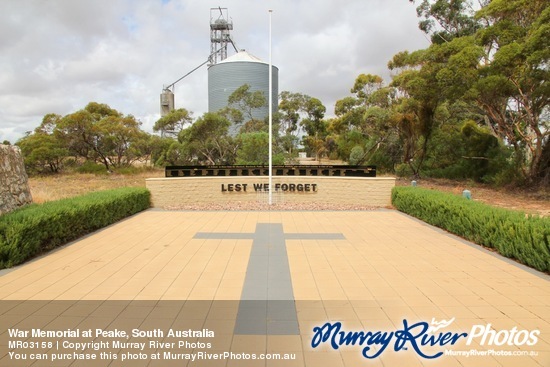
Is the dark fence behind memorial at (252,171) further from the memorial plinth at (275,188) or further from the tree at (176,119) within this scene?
the tree at (176,119)

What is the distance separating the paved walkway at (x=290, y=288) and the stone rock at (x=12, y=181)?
209cm

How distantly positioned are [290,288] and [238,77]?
47451mm

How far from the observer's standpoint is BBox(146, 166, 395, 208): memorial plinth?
1305cm

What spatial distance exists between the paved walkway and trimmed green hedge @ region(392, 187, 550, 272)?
261 millimetres

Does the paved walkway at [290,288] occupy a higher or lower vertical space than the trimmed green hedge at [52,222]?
lower

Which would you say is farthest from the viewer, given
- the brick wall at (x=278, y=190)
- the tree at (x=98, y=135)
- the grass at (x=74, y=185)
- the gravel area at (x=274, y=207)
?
the tree at (x=98, y=135)

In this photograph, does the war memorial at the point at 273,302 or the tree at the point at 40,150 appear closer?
the war memorial at the point at 273,302

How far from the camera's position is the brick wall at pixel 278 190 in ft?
42.8

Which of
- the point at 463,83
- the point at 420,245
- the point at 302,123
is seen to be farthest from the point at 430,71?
the point at 302,123

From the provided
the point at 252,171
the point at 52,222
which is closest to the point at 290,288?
the point at 52,222

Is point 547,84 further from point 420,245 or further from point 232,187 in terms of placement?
A: point 232,187

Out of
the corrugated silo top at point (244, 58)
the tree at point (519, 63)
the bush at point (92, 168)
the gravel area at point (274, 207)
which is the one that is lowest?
the gravel area at point (274, 207)

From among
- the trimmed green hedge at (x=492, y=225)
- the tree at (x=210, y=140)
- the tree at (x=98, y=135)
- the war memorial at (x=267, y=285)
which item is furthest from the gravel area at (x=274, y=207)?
the tree at (x=98, y=135)

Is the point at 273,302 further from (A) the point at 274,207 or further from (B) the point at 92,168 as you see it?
(B) the point at 92,168
